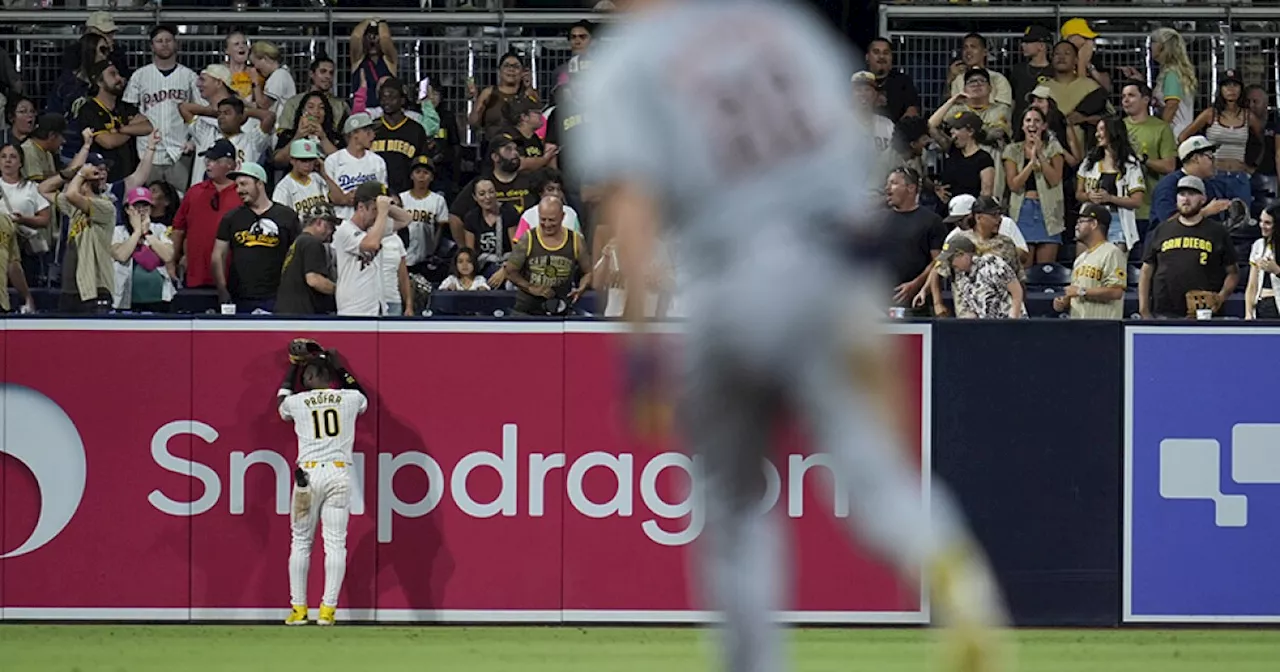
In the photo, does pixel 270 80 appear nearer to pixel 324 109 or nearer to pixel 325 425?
pixel 324 109

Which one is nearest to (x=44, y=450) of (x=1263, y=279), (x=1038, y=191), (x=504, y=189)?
(x=504, y=189)

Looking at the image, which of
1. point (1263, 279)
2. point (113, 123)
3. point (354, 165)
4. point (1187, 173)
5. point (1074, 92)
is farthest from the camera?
point (113, 123)

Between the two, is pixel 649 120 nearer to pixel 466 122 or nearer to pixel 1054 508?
pixel 1054 508

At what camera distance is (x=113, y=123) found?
1944 cm

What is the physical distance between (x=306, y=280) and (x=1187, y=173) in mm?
7252

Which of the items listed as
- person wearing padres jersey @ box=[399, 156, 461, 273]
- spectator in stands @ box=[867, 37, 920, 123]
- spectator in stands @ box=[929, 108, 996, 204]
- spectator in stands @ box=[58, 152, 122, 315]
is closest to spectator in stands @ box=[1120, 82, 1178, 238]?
spectator in stands @ box=[929, 108, 996, 204]

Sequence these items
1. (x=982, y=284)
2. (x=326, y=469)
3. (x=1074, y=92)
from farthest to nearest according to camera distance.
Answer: (x=1074, y=92), (x=982, y=284), (x=326, y=469)

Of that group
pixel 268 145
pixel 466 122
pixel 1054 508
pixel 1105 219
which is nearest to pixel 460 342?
pixel 1054 508

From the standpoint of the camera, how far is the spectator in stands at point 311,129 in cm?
1853

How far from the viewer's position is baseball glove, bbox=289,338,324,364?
13180mm

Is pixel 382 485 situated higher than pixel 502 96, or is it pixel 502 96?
pixel 502 96

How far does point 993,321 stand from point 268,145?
27.9 feet

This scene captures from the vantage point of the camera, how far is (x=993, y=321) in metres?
13.5

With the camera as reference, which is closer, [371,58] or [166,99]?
[166,99]
